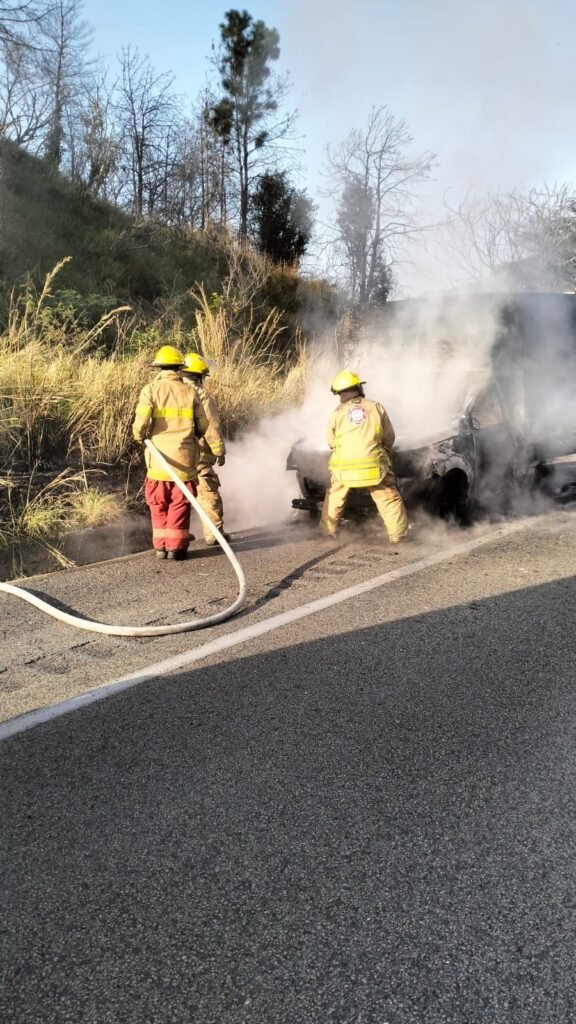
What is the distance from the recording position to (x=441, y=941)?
1837 millimetres

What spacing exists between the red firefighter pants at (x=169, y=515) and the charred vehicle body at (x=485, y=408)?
1.32m

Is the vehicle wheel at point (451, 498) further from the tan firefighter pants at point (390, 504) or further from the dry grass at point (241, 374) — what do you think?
the dry grass at point (241, 374)

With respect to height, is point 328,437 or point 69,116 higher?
point 69,116

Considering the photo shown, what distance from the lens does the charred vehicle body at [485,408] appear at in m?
6.64

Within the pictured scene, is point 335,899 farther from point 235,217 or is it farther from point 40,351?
point 235,217

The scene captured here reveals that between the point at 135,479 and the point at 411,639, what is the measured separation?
4089mm

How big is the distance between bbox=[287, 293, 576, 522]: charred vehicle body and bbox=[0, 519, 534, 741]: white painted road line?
761mm

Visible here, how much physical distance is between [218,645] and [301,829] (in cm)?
175

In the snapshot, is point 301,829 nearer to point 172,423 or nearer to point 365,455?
point 365,455

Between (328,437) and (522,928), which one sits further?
(328,437)

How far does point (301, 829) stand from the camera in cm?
232

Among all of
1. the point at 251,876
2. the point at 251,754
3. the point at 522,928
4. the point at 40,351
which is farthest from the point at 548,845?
the point at 40,351

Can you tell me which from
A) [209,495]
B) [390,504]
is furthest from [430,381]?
[209,495]

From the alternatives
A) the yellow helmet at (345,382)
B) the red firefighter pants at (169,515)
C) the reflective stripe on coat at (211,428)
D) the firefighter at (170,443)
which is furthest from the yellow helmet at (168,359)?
the yellow helmet at (345,382)
